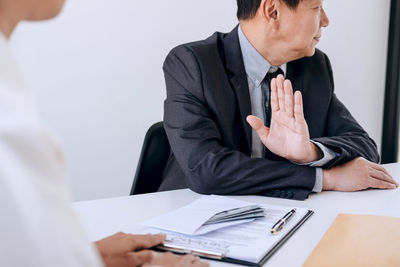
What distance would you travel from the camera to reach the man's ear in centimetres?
174

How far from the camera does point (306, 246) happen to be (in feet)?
3.25

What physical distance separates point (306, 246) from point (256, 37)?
1013 millimetres

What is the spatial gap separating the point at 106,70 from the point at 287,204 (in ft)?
4.78

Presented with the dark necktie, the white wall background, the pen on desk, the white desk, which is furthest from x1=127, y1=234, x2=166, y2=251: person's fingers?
the white wall background

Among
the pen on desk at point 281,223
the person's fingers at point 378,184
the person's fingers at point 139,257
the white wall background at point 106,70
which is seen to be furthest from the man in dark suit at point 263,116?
the white wall background at point 106,70

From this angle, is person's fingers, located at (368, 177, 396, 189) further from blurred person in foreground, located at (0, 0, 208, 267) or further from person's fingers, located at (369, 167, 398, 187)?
blurred person in foreground, located at (0, 0, 208, 267)

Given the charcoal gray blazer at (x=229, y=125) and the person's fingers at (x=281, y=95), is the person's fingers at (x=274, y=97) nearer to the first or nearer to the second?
the person's fingers at (x=281, y=95)

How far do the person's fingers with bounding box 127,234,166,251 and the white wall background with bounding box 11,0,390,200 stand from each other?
4.89 ft

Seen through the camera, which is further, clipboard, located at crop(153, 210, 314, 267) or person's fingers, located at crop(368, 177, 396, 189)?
person's fingers, located at crop(368, 177, 396, 189)

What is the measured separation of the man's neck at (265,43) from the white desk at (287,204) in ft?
2.01

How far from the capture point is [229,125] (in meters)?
1.68

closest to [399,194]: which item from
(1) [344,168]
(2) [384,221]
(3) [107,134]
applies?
(1) [344,168]

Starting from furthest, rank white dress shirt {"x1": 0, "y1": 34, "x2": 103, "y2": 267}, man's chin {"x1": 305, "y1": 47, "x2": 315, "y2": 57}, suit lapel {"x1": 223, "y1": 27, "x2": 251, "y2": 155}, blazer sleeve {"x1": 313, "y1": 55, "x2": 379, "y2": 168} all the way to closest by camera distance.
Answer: man's chin {"x1": 305, "y1": 47, "x2": 315, "y2": 57} → suit lapel {"x1": 223, "y1": 27, "x2": 251, "y2": 155} → blazer sleeve {"x1": 313, "y1": 55, "x2": 379, "y2": 168} → white dress shirt {"x1": 0, "y1": 34, "x2": 103, "y2": 267}

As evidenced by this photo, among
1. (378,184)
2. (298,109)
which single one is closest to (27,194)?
(298,109)
